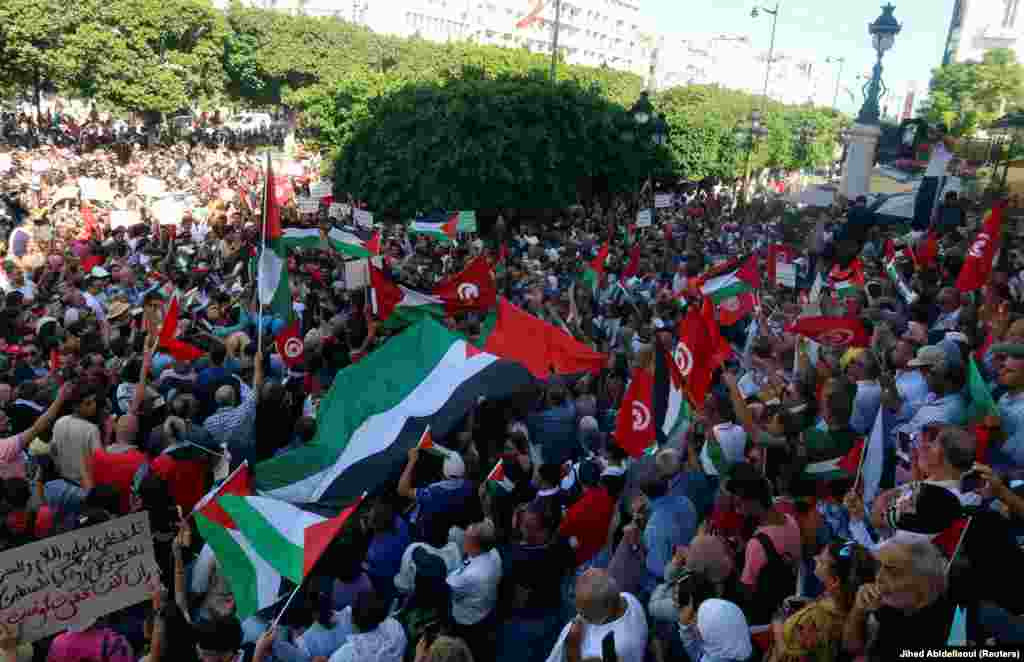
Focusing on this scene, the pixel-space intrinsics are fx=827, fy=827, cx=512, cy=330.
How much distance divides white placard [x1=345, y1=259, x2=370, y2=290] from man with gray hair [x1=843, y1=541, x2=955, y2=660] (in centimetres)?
797

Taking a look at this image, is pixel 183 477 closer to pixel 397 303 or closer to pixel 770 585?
pixel 397 303

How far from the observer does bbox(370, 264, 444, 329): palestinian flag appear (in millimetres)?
8305

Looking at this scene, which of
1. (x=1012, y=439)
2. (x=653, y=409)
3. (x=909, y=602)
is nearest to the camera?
(x=909, y=602)

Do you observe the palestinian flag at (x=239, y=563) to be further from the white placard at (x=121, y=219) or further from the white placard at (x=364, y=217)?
the white placard at (x=121, y=219)

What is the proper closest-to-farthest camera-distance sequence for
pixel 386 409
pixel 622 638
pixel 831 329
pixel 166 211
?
1. pixel 622 638
2. pixel 386 409
3. pixel 831 329
4. pixel 166 211

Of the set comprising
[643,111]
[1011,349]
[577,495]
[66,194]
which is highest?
[643,111]

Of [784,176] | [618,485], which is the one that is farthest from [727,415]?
[784,176]

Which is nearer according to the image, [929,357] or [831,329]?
[929,357]

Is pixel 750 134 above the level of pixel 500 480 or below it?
above

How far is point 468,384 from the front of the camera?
6.32 metres

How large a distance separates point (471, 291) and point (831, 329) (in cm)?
362

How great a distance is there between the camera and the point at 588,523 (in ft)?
16.2

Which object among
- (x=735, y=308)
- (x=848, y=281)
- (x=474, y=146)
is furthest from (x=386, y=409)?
(x=474, y=146)

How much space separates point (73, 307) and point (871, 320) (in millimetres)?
8558
